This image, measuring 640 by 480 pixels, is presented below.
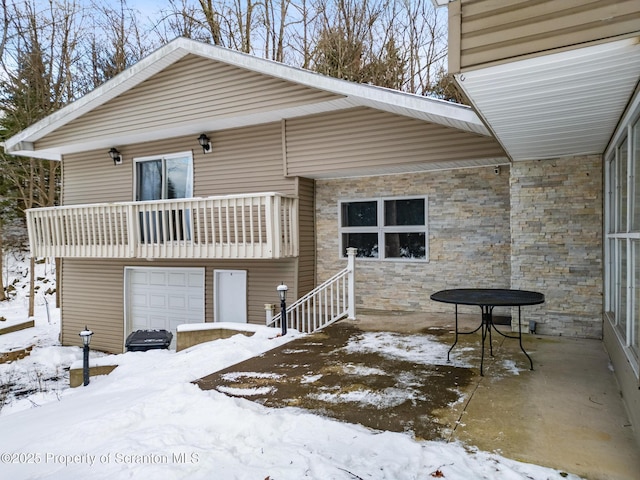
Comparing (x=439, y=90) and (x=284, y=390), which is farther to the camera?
(x=439, y=90)

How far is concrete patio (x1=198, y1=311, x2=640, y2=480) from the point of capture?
268 cm

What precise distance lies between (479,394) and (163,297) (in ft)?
25.7

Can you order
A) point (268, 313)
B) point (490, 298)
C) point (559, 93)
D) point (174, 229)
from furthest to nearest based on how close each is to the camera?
point (174, 229) < point (268, 313) < point (490, 298) < point (559, 93)

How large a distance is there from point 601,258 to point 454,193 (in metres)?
2.51

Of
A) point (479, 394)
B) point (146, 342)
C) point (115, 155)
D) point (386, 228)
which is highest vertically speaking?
point (115, 155)

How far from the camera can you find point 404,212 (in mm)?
7668

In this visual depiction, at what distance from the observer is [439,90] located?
12.7 metres

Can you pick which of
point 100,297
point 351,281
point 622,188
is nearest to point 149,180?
point 100,297

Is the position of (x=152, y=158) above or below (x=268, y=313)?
above

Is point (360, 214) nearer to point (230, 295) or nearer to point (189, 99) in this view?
point (230, 295)

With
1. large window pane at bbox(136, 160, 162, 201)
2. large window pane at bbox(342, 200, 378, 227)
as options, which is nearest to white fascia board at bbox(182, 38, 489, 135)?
large window pane at bbox(342, 200, 378, 227)

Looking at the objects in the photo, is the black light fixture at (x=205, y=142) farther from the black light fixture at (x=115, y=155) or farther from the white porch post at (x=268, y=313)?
the white porch post at (x=268, y=313)

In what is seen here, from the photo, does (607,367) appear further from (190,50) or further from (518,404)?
(190,50)

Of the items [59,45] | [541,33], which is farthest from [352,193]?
[59,45]
